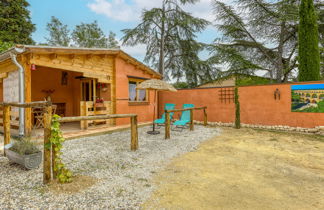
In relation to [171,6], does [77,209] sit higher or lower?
lower

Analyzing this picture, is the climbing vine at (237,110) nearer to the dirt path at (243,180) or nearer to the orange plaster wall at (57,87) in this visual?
the dirt path at (243,180)

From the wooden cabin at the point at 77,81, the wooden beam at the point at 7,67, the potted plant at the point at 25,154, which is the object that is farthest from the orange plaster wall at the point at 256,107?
the potted plant at the point at 25,154

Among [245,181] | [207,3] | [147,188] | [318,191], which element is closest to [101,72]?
[147,188]

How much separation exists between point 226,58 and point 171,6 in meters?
6.40

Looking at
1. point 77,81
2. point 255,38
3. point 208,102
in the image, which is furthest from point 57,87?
point 255,38

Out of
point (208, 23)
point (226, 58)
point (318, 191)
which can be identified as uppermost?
point (208, 23)

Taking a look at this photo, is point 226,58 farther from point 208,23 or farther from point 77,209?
point 77,209

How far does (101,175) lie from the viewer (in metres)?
3.02

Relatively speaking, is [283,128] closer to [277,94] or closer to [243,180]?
[277,94]

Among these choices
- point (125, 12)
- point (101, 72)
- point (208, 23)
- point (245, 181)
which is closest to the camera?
point (245, 181)

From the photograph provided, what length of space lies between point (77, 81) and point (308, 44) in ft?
39.9

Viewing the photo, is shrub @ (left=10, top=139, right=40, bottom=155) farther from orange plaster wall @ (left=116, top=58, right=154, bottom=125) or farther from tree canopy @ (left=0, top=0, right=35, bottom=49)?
tree canopy @ (left=0, top=0, right=35, bottom=49)

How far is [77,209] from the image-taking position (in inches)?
80.4

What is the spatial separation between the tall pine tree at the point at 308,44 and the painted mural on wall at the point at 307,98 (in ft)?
10.7
